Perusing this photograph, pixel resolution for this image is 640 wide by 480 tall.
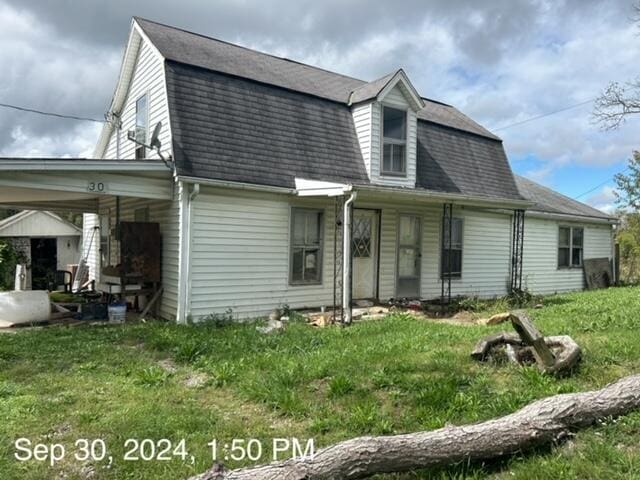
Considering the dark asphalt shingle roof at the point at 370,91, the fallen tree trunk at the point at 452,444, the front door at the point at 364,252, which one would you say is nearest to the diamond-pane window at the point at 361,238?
the front door at the point at 364,252

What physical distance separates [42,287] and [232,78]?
11489 millimetres

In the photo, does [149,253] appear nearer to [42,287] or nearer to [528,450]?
[528,450]

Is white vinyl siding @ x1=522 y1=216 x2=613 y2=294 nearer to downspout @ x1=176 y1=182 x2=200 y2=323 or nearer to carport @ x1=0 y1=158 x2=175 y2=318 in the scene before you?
downspout @ x1=176 y1=182 x2=200 y2=323

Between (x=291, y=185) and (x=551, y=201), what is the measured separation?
441 inches

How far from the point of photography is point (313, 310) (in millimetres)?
9797

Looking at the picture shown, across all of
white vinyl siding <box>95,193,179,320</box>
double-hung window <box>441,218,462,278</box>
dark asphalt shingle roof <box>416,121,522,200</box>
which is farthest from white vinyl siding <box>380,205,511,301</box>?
white vinyl siding <box>95,193,179,320</box>

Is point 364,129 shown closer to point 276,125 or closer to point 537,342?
point 276,125

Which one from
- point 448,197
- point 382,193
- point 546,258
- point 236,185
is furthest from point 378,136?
point 546,258

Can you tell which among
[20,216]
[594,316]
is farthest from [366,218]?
[20,216]

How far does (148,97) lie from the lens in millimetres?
10000

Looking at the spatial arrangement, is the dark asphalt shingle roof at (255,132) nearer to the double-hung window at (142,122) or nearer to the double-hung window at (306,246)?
the double-hung window at (306,246)

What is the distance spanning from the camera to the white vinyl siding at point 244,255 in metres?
8.41

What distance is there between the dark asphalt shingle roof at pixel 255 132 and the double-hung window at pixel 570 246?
8621 millimetres

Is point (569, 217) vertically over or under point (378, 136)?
under
